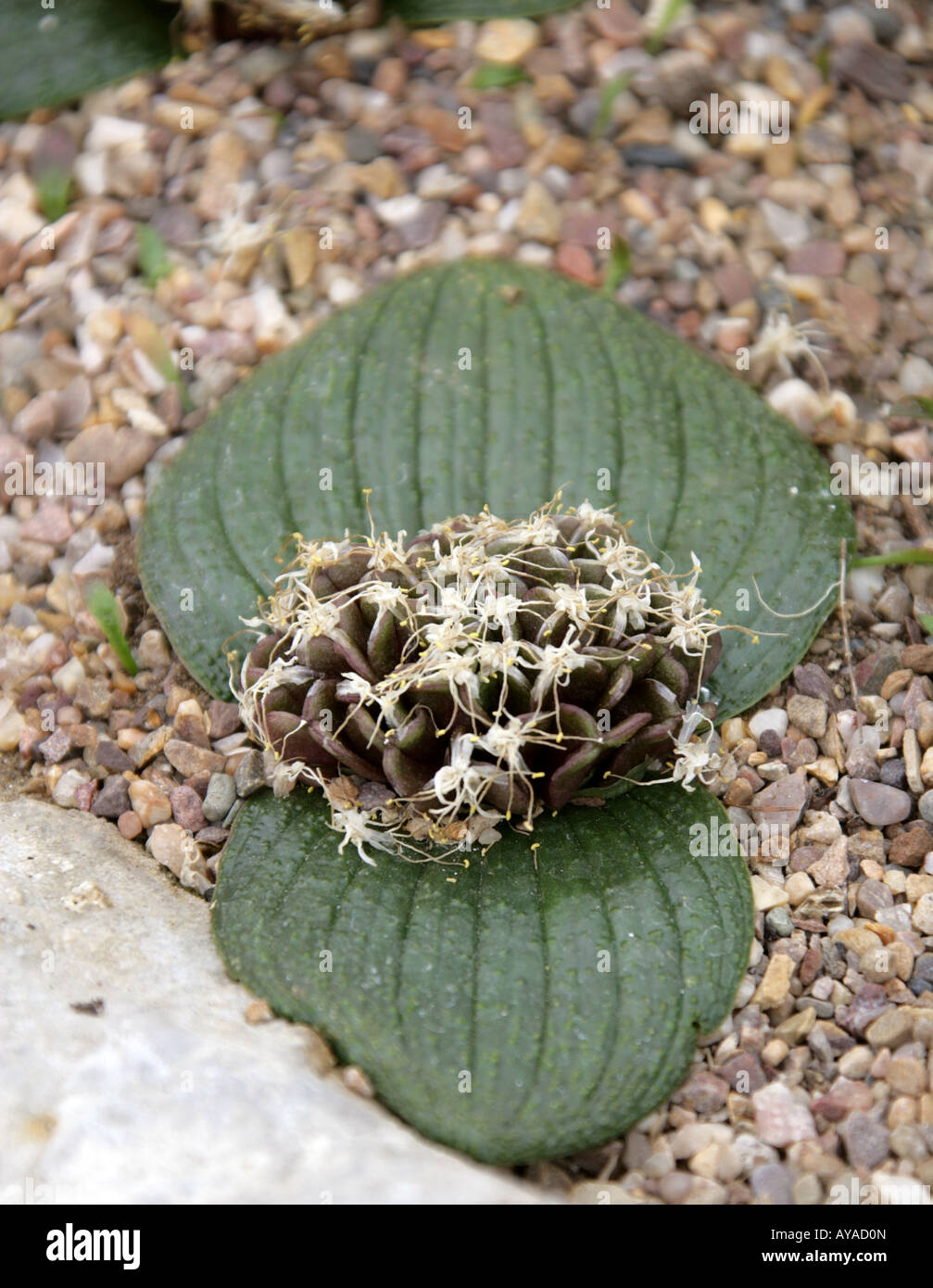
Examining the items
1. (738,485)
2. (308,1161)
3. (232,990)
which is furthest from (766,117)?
(308,1161)

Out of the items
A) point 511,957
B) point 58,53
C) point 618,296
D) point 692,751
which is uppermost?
point 58,53

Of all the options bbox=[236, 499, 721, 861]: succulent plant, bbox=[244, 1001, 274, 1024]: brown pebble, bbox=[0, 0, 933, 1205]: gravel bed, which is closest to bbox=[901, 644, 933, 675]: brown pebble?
bbox=[0, 0, 933, 1205]: gravel bed

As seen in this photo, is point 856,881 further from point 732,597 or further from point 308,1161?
point 308,1161

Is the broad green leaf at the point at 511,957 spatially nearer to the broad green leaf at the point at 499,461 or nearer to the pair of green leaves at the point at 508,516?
the pair of green leaves at the point at 508,516

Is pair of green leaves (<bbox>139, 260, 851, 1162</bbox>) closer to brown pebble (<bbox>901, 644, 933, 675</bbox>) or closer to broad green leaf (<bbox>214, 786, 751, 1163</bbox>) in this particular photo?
broad green leaf (<bbox>214, 786, 751, 1163</bbox>)

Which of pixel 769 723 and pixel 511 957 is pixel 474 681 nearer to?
pixel 511 957

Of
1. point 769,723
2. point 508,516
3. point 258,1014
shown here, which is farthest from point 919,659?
point 258,1014

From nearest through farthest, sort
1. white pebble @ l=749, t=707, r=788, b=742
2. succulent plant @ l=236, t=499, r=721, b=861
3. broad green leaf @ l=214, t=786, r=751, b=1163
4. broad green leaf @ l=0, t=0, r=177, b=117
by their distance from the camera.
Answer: broad green leaf @ l=214, t=786, r=751, b=1163 < succulent plant @ l=236, t=499, r=721, b=861 < white pebble @ l=749, t=707, r=788, b=742 < broad green leaf @ l=0, t=0, r=177, b=117
